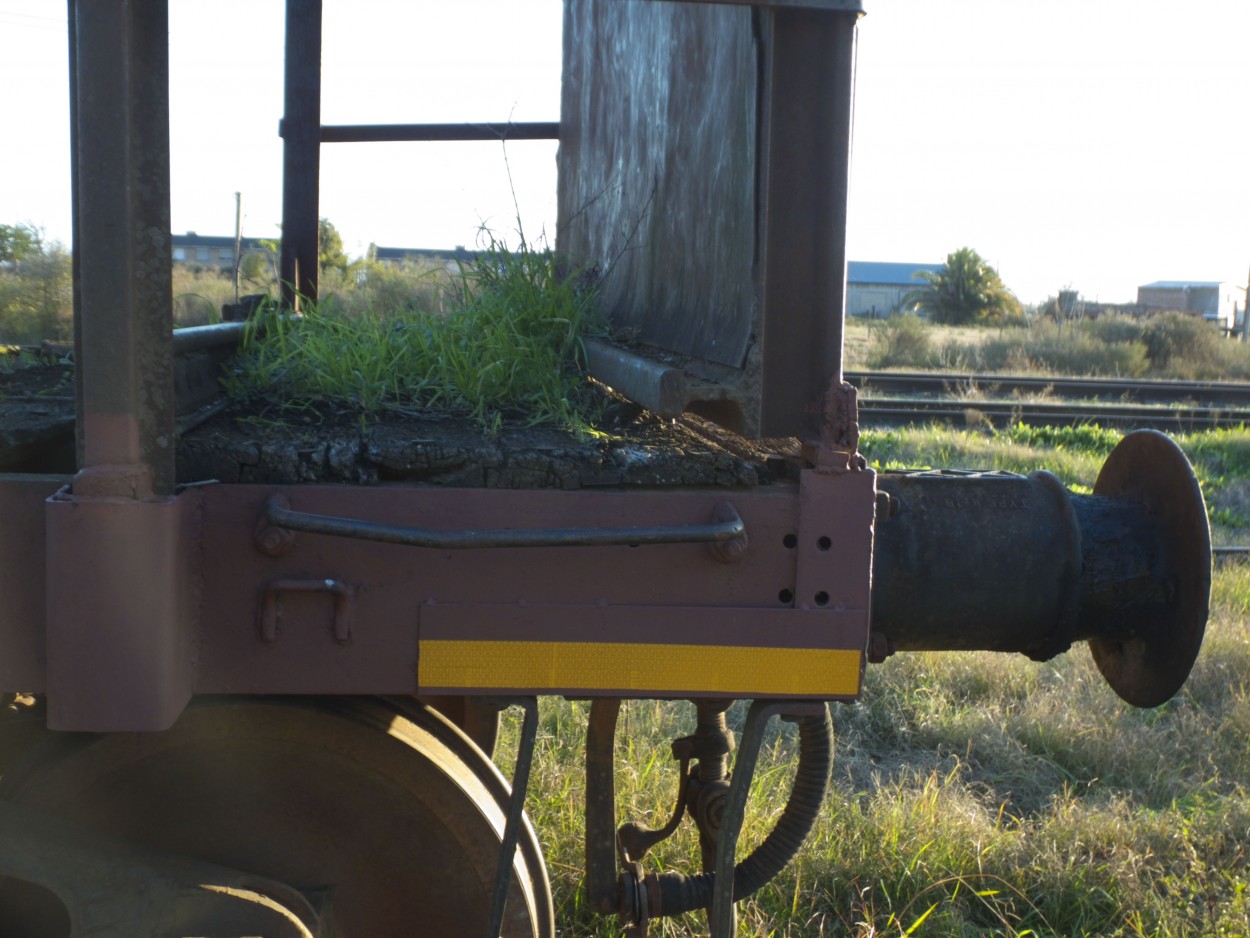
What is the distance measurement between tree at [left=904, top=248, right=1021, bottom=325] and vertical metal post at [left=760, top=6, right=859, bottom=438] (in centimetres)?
4431

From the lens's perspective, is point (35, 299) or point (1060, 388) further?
point (1060, 388)

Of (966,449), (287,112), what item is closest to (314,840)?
(287,112)

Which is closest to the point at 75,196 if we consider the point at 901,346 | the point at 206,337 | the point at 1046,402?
the point at 206,337

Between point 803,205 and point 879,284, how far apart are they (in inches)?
2954

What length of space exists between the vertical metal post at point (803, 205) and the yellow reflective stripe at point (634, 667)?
0.40m

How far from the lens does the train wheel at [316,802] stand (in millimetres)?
2041

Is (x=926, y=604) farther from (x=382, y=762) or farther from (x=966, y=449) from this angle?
(x=966, y=449)

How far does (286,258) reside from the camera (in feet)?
14.0

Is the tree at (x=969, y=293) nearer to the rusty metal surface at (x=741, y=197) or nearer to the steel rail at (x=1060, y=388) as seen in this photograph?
the steel rail at (x=1060, y=388)

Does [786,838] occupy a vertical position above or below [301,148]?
below

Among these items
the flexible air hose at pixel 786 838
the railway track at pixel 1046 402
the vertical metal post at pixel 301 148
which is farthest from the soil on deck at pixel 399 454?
the railway track at pixel 1046 402

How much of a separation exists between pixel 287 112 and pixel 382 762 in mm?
2905

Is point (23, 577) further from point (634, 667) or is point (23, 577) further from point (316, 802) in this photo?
point (634, 667)

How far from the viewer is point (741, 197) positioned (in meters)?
2.23
